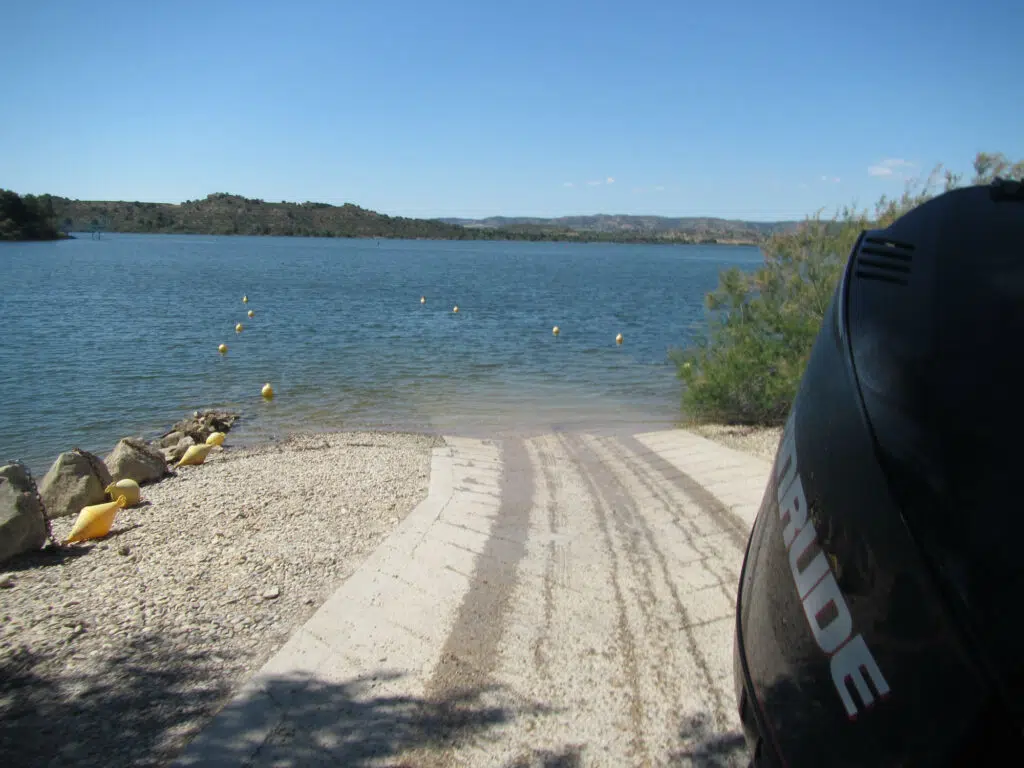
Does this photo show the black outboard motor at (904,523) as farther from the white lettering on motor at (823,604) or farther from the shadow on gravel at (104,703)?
the shadow on gravel at (104,703)

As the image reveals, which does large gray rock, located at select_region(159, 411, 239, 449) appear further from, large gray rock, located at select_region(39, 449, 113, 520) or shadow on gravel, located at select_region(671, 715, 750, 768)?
shadow on gravel, located at select_region(671, 715, 750, 768)

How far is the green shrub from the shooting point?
1048 centimetres

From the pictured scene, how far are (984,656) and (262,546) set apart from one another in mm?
5293

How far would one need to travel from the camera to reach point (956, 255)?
1.83 m

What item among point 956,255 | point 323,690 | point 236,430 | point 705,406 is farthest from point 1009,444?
point 236,430

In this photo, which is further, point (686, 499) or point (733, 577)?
A: point (686, 499)

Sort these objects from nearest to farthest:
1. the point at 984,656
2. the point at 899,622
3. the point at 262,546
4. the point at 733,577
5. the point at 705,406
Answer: the point at 984,656 < the point at 899,622 < the point at 733,577 < the point at 262,546 < the point at 705,406

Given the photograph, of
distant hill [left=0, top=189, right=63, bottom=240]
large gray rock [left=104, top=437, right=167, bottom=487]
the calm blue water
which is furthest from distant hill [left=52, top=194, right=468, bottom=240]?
large gray rock [left=104, top=437, right=167, bottom=487]

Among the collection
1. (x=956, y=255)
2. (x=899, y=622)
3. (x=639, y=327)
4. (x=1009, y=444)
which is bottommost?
(x=639, y=327)

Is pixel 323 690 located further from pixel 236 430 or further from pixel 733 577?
pixel 236 430

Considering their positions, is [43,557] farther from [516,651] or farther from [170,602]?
[516,651]

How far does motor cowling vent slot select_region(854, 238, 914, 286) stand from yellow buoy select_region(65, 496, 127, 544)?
21.7 ft

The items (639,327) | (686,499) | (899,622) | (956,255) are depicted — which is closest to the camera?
(899,622)

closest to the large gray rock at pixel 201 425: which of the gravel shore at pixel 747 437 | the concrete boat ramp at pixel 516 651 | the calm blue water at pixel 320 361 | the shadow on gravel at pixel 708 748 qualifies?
the calm blue water at pixel 320 361
